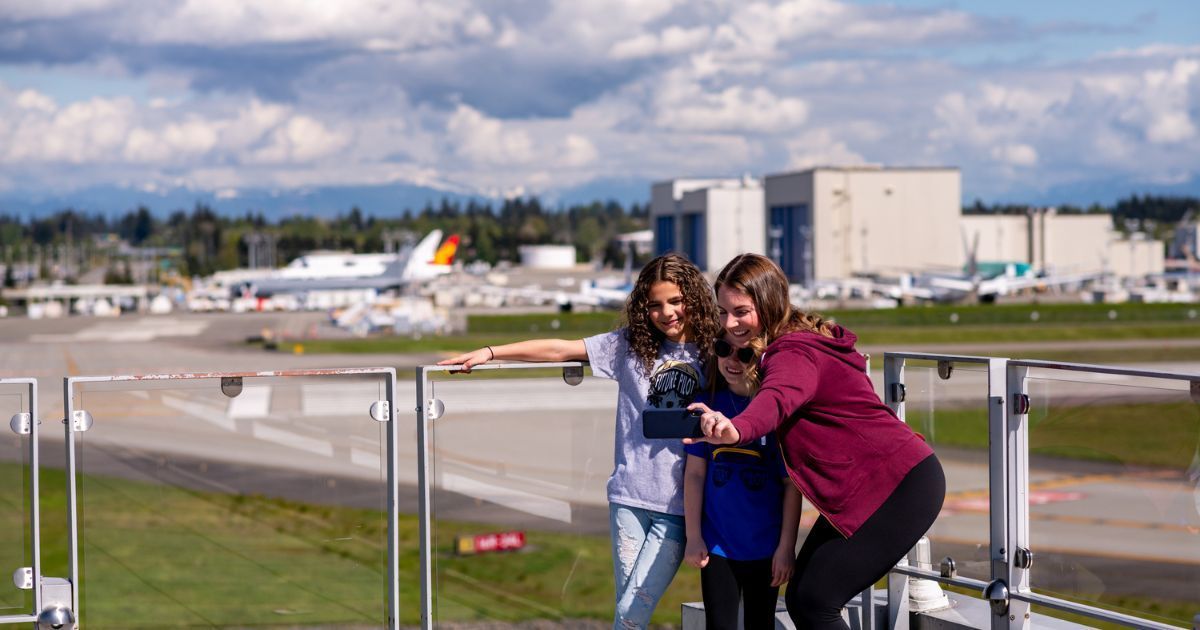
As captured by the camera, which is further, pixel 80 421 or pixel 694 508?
pixel 80 421

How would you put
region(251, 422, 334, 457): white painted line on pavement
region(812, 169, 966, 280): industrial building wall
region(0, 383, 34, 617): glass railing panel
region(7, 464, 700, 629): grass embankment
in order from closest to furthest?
1. region(0, 383, 34, 617): glass railing panel
2. region(7, 464, 700, 629): grass embankment
3. region(251, 422, 334, 457): white painted line on pavement
4. region(812, 169, 966, 280): industrial building wall

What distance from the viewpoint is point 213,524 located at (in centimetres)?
568

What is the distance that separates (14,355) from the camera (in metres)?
49.8

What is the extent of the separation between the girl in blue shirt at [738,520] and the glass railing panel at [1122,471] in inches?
46.9

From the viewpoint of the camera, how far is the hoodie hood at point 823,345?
4086 millimetres

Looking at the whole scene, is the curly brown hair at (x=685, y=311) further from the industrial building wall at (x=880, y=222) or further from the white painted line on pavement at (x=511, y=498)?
the industrial building wall at (x=880, y=222)

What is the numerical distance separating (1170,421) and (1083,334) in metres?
54.8

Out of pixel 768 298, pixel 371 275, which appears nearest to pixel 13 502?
pixel 768 298

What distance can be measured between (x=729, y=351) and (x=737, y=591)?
94cm

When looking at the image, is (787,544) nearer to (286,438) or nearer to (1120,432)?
(1120,432)

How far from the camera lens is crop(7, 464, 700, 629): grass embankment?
5.33 meters

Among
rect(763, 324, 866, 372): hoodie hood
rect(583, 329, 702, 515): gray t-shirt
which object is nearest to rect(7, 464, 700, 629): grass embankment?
rect(583, 329, 702, 515): gray t-shirt

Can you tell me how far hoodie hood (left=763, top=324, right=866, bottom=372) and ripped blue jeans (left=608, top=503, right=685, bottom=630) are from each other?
37.5 inches

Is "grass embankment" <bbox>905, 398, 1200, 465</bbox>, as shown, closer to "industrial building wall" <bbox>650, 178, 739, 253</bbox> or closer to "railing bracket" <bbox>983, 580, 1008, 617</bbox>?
"railing bracket" <bbox>983, 580, 1008, 617</bbox>
